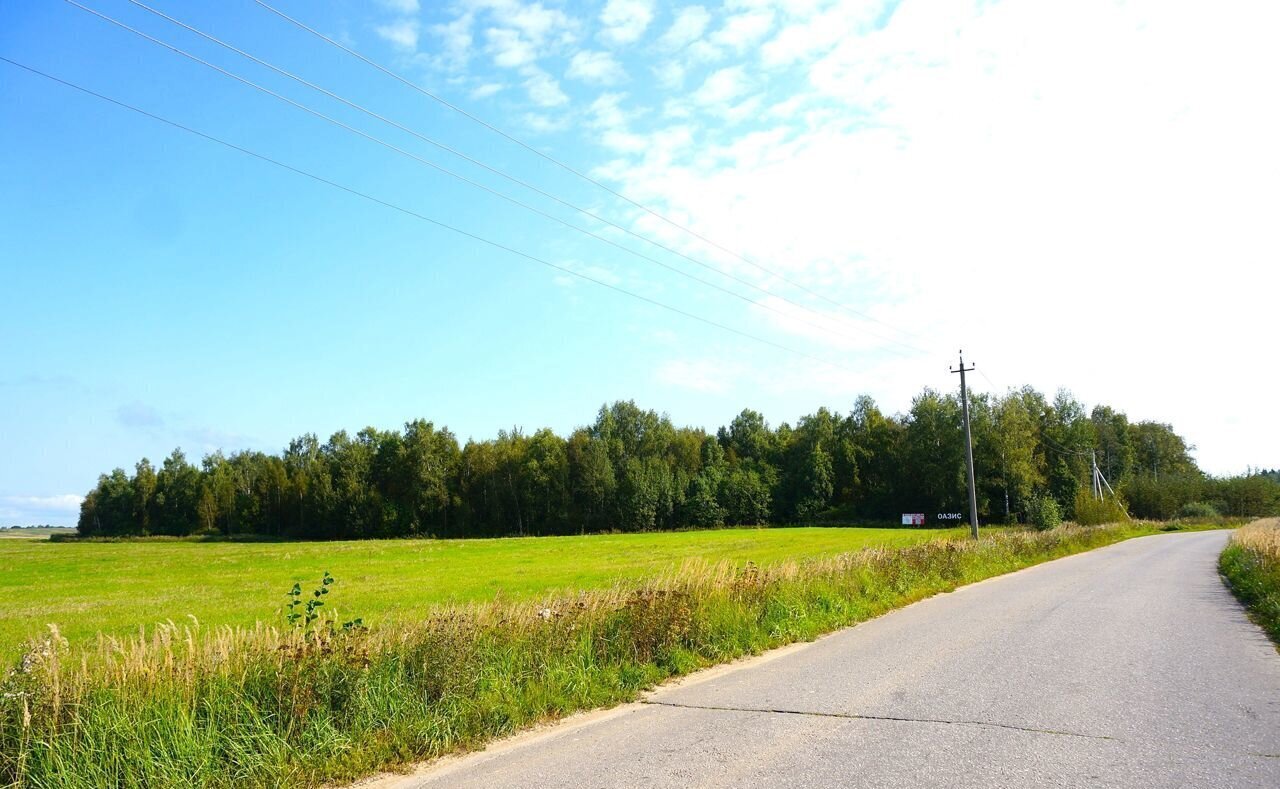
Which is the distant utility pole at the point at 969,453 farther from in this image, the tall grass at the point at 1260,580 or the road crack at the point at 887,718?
the road crack at the point at 887,718

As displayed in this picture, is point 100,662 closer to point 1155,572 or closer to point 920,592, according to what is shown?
point 920,592

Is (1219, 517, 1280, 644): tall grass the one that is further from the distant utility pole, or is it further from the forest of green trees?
the forest of green trees

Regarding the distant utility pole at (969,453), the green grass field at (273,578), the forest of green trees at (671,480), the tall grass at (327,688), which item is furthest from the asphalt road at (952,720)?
the forest of green trees at (671,480)

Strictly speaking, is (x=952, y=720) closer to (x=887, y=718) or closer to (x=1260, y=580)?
(x=887, y=718)

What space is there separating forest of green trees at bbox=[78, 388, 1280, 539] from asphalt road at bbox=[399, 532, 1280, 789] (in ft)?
251

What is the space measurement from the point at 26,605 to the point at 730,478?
269ft

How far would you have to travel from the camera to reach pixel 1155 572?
23859 mm

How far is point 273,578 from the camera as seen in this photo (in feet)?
109

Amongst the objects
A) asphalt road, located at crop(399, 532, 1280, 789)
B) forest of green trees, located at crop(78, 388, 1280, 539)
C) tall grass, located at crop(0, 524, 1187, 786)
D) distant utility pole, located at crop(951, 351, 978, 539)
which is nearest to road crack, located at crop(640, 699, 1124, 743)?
asphalt road, located at crop(399, 532, 1280, 789)

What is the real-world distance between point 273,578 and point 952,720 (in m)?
33.0

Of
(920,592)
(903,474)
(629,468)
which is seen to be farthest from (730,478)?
(920,592)

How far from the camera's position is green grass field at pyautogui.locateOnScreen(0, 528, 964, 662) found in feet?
69.8

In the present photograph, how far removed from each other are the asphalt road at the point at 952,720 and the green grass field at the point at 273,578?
199 inches

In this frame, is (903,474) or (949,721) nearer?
(949,721)
